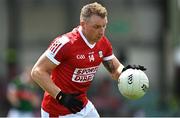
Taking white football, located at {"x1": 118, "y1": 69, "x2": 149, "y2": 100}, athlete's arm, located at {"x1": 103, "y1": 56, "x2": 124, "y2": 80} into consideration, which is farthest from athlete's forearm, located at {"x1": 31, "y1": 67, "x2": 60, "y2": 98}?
athlete's arm, located at {"x1": 103, "y1": 56, "x2": 124, "y2": 80}

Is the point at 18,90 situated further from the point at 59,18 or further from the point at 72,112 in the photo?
the point at 72,112

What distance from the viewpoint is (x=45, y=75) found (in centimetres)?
872

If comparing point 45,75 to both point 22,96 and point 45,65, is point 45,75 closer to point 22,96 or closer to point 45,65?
point 45,65

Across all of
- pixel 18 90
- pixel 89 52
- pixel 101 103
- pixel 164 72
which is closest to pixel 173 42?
pixel 164 72

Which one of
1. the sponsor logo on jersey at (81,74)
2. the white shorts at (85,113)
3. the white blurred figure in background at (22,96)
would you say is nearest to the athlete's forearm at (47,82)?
the sponsor logo on jersey at (81,74)

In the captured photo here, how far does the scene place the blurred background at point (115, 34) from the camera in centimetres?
2045

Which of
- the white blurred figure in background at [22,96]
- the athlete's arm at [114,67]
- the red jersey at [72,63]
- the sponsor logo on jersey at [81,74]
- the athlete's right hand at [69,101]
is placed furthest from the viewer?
the white blurred figure in background at [22,96]

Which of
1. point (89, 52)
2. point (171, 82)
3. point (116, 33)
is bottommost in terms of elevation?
point (171, 82)

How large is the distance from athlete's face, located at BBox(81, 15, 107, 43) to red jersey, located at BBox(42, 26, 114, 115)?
0.53 feet

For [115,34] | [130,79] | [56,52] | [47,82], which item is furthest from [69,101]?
[115,34]

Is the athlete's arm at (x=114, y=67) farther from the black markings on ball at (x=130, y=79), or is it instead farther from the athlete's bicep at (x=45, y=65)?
the athlete's bicep at (x=45, y=65)

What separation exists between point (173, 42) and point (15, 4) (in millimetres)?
4178

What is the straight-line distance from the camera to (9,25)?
2092cm

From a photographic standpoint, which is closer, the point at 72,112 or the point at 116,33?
the point at 72,112
